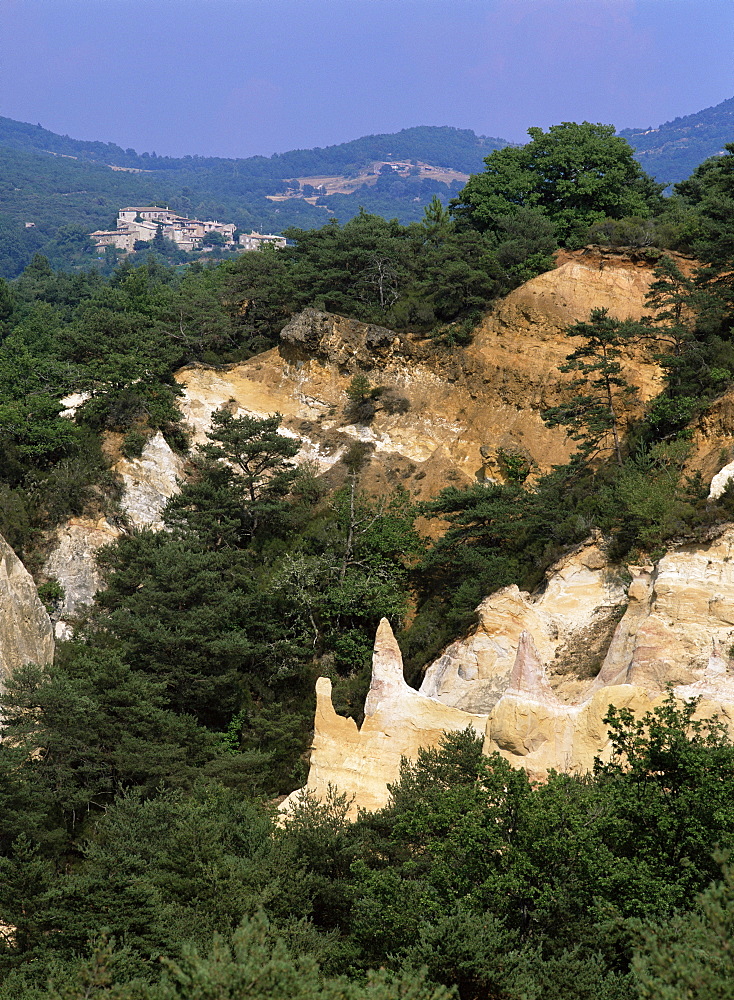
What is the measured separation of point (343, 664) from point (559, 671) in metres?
9.14

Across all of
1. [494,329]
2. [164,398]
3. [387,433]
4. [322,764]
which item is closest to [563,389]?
[494,329]

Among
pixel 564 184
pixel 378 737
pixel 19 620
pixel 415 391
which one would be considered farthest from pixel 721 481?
pixel 564 184

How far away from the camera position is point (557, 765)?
18453 mm

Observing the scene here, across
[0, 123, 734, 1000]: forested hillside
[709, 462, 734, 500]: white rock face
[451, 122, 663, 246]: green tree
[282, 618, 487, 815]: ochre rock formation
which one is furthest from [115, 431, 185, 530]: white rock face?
[709, 462, 734, 500]: white rock face

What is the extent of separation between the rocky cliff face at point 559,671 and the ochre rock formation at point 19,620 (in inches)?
386

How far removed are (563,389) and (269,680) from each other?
16.2m

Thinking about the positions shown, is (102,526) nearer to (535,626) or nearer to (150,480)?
(150,480)

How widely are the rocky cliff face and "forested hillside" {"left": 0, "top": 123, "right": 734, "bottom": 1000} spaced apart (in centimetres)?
110

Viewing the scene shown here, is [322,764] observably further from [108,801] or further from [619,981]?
[619,981]

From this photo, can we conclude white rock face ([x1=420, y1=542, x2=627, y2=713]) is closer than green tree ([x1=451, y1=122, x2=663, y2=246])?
Yes

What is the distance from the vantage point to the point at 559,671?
22328 millimetres

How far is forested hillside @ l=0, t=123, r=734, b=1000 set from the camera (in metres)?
13.1

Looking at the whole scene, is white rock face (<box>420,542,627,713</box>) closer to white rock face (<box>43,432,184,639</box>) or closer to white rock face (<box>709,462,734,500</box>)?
white rock face (<box>709,462,734,500</box>)

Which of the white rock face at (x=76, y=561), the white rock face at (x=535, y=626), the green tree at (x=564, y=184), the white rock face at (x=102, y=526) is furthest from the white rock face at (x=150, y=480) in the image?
the green tree at (x=564, y=184)
